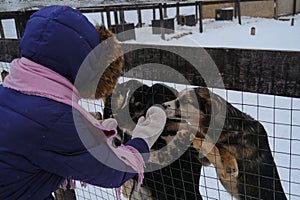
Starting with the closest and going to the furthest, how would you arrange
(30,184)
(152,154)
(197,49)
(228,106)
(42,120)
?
(42,120), (30,184), (197,49), (228,106), (152,154)

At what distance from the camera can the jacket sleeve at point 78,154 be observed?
3.27 feet

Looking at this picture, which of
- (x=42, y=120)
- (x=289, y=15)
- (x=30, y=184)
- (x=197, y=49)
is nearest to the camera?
(x=42, y=120)

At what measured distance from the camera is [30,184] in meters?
1.09

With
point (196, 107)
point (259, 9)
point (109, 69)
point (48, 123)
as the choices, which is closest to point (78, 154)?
point (48, 123)

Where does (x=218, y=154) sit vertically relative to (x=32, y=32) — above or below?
below

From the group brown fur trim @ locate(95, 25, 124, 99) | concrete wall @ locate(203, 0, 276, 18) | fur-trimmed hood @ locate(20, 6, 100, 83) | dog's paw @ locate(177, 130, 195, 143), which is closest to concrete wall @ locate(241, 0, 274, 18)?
concrete wall @ locate(203, 0, 276, 18)

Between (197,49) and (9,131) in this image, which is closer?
(9,131)

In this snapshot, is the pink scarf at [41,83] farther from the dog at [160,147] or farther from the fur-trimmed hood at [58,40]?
the dog at [160,147]

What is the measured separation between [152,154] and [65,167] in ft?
2.11

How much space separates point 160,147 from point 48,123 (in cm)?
68

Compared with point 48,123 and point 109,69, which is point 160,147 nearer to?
point 109,69

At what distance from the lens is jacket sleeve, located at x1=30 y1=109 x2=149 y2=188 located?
3.27ft

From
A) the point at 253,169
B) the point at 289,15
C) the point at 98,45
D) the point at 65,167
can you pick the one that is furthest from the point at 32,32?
the point at 289,15

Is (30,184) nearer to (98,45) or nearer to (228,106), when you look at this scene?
(98,45)
